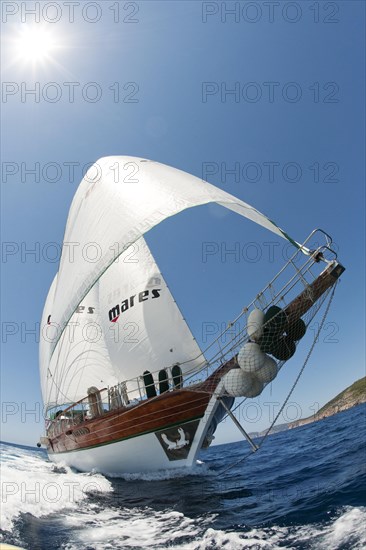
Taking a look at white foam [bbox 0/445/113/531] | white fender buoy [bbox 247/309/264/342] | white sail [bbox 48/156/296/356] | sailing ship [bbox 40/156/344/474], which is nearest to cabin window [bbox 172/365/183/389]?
sailing ship [bbox 40/156/344/474]

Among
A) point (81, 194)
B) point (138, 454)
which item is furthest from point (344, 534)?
point (81, 194)

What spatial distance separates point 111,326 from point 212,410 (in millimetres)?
6925

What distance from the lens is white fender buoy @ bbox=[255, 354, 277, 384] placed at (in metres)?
8.18

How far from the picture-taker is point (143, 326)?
14.8 meters

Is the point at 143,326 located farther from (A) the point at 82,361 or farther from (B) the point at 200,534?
(B) the point at 200,534

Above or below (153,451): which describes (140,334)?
above

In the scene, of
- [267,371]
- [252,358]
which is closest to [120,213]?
[252,358]

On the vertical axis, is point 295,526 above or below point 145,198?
below

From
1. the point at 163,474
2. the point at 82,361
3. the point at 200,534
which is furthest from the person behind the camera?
the point at 82,361

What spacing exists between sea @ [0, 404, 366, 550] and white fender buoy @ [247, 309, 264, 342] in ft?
12.7

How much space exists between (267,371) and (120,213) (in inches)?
244

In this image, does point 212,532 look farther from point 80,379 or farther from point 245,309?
point 80,379

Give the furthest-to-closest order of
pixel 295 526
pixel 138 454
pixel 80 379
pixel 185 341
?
pixel 80 379, pixel 185 341, pixel 138 454, pixel 295 526

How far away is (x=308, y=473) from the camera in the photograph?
10469 millimetres
